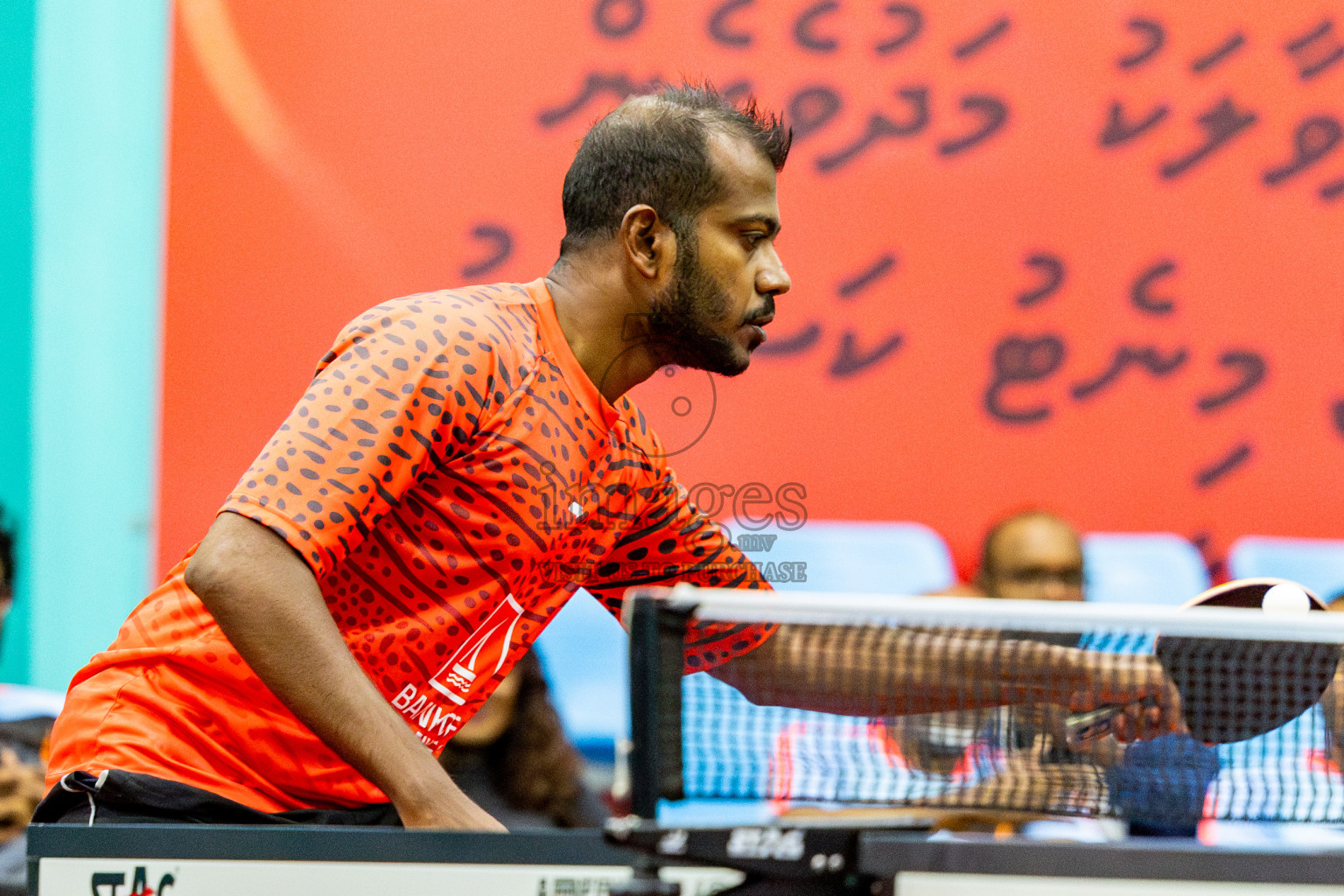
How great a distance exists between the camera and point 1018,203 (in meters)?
4.80

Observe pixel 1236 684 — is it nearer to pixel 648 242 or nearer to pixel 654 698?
pixel 654 698

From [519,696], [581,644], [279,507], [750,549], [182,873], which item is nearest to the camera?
[182,873]

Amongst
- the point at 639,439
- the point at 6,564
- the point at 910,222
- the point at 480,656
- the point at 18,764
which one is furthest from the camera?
the point at 910,222

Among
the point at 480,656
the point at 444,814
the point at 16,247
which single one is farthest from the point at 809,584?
the point at 16,247

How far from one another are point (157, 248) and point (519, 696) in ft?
6.79

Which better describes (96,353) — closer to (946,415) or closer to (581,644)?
(581,644)

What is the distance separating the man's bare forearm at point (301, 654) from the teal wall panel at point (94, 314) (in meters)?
3.20

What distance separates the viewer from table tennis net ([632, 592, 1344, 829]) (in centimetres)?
166

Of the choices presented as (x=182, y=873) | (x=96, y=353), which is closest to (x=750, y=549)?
(x=182, y=873)

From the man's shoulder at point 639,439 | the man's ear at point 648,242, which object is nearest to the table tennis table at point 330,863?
the man's shoulder at point 639,439

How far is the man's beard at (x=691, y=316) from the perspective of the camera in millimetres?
2178

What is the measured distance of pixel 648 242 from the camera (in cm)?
220

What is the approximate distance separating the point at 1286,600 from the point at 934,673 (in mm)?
564

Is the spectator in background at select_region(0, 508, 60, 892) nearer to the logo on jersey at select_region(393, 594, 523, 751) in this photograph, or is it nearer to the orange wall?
the orange wall
